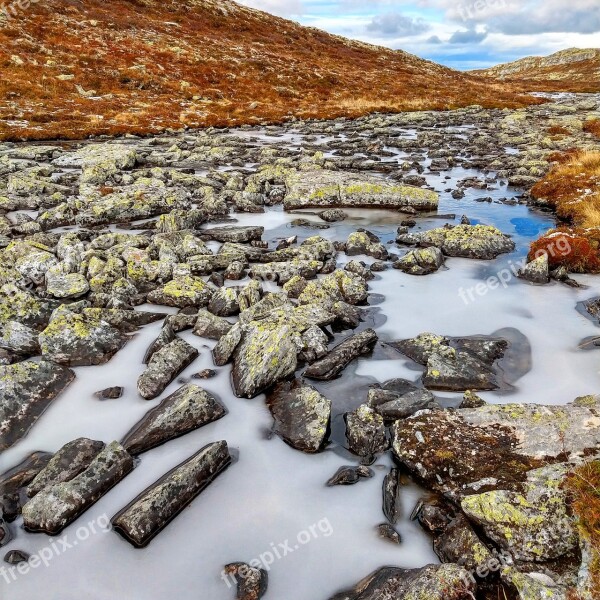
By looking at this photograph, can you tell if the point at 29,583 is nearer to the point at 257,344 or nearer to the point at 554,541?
the point at 257,344

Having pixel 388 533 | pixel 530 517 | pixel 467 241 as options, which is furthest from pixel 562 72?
pixel 388 533

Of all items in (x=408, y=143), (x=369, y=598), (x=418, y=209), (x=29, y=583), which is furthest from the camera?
(x=408, y=143)

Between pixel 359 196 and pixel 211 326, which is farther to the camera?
pixel 359 196

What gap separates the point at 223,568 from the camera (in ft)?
16.8

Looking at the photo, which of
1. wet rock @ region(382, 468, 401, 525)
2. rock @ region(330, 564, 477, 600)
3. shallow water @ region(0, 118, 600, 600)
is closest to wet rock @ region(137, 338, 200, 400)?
shallow water @ region(0, 118, 600, 600)

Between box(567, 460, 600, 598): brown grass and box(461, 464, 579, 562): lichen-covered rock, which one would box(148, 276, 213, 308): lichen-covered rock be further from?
box(567, 460, 600, 598): brown grass

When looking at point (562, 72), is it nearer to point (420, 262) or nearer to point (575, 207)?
point (575, 207)

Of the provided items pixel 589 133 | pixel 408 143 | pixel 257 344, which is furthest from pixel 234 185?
pixel 589 133

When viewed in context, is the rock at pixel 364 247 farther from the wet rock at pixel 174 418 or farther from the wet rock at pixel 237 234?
the wet rock at pixel 174 418

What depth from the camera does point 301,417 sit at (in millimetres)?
6988

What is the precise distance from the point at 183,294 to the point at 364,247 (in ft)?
19.7

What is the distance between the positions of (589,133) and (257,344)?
132 feet

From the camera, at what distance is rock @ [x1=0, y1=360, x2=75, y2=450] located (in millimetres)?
6863

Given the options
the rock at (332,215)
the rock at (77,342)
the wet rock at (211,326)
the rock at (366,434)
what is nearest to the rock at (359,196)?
the rock at (332,215)
